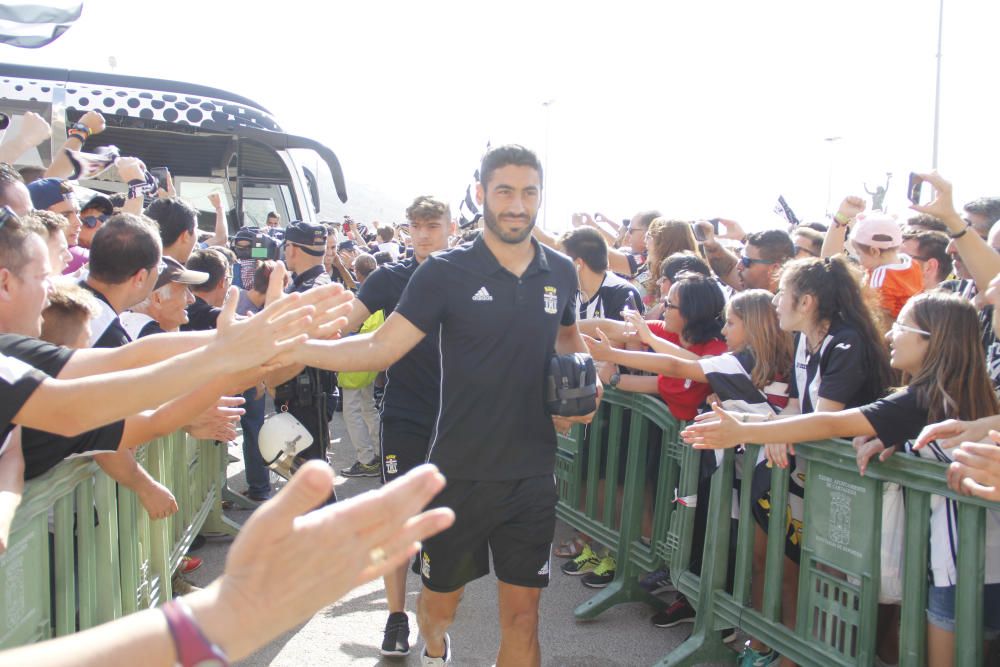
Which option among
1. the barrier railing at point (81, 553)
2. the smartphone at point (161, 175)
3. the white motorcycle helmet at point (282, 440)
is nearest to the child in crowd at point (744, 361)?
the white motorcycle helmet at point (282, 440)

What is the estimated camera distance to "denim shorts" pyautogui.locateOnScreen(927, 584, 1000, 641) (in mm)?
2926

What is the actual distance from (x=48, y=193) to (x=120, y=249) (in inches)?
83.9

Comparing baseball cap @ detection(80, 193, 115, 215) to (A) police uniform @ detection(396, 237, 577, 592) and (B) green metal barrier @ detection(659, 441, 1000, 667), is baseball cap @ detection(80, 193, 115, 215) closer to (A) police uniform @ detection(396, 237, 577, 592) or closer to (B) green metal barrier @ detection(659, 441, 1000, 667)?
(A) police uniform @ detection(396, 237, 577, 592)

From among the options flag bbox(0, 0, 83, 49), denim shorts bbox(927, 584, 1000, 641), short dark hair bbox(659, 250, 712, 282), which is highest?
flag bbox(0, 0, 83, 49)

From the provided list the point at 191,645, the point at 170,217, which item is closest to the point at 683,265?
the point at 170,217

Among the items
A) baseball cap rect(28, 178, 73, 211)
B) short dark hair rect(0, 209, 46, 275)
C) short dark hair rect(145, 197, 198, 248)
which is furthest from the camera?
short dark hair rect(145, 197, 198, 248)

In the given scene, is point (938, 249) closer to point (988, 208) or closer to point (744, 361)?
point (988, 208)

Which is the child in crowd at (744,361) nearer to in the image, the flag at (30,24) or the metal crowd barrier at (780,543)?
the metal crowd barrier at (780,543)

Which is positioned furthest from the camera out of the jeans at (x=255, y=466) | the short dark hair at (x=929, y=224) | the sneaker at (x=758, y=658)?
the jeans at (x=255, y=466)

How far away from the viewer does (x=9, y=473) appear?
2430mm

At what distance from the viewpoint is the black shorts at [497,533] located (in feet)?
11.5

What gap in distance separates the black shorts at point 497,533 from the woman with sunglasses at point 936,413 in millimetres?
896

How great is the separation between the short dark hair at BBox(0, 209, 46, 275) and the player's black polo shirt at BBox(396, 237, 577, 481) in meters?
1.40

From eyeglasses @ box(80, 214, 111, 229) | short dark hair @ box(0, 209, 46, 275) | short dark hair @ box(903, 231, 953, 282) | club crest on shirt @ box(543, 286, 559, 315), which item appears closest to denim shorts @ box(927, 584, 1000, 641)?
club crest on shirt @ box(543, 286, 559, 315)
